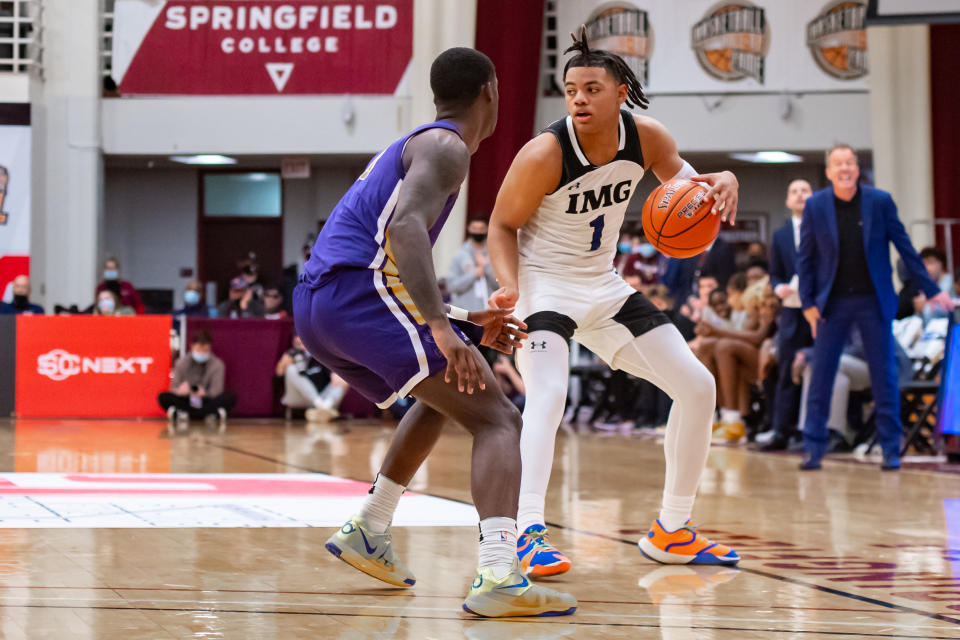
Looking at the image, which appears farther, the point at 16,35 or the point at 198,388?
the point at 16,35

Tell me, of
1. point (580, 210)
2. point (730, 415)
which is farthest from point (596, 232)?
point (730, 415)

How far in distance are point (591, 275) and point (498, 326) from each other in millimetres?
957

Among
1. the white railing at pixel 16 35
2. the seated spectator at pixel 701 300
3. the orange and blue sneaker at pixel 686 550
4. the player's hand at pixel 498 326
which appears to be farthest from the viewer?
the white railing at pixel 16 35

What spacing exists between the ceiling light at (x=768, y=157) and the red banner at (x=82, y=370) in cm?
902

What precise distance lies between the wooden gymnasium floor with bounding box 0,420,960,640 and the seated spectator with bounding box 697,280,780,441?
2209 mm

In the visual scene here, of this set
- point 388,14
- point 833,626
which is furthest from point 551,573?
point 388,14

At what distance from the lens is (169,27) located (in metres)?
17.5

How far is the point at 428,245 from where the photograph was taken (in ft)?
10.8

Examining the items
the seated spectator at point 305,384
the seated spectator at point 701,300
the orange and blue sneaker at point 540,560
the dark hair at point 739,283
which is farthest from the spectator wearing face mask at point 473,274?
the orange and blue sneaker at point 540,560

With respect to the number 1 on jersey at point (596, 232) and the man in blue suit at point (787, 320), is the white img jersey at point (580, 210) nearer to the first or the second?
the number 1 on jersey at point (596, 232)

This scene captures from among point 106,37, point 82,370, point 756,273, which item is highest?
point 106,37

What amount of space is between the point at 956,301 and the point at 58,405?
875cm

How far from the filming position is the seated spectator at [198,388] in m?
12.4

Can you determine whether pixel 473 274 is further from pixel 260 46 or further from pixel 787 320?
pixel 260 46
